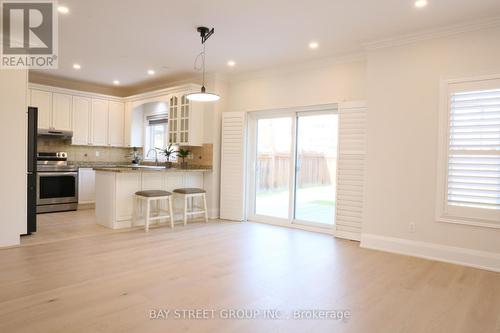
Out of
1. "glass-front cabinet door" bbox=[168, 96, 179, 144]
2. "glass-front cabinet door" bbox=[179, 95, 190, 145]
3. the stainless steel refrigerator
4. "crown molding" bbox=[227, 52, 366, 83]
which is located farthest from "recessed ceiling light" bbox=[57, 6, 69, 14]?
"crown molding" bbox=[227, 52, 366, 83]

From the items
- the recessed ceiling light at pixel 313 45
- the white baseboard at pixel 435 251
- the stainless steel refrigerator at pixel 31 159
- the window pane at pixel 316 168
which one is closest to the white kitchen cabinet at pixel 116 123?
the stainless steel refrigerator at pixel 31 159

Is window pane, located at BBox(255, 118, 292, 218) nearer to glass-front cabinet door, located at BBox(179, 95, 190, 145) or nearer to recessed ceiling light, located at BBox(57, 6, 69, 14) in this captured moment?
glass-front cabinet door, located at BBox(179, 95, 190, 145)

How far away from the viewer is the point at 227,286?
9.78ft

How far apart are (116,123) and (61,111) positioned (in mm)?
1197

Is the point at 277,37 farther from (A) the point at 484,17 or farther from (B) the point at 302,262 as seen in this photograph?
(B) the point at 302,262

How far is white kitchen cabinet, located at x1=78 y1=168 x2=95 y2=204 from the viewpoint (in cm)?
683

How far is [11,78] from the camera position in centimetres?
404

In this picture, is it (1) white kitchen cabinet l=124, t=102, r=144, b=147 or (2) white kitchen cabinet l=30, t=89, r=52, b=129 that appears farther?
(1) white kitchen cabinet l=124, t=102, r=144, b=147

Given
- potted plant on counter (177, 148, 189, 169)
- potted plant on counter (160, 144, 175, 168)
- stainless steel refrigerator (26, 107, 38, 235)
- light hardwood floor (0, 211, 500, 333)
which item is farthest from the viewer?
potted plant on counter (160, 144, 175, 168)

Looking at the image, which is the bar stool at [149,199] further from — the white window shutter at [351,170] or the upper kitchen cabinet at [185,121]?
the white window shutter at [351,170]

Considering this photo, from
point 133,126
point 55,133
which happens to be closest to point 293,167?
point 133,126

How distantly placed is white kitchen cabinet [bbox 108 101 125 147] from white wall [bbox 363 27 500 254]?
226 inches

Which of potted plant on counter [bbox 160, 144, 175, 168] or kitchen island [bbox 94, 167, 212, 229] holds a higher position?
potted plant on counter [bbox 160, 144, 175, 168]

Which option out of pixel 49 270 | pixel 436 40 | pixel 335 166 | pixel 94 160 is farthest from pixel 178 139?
pixel 436 40
